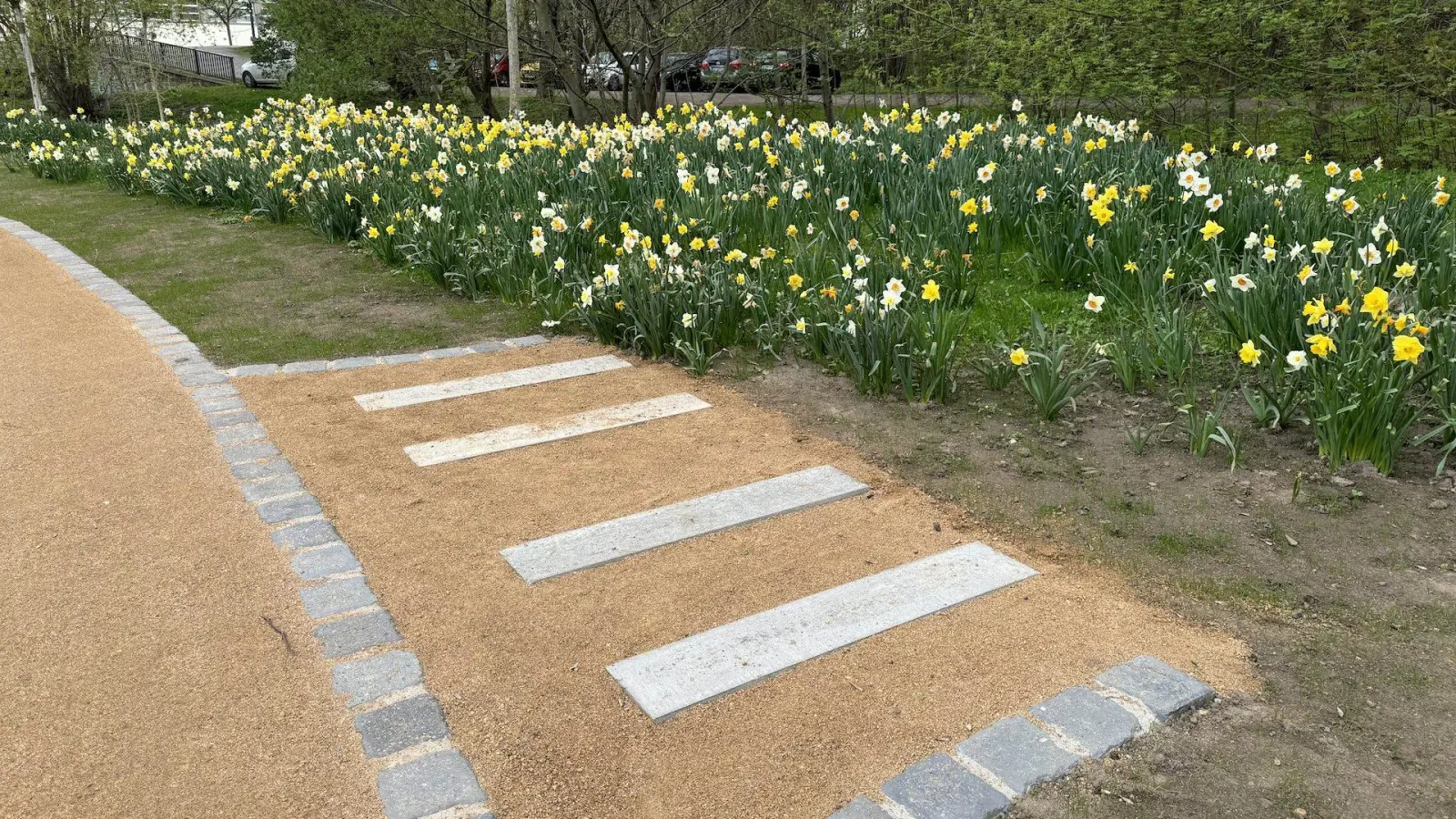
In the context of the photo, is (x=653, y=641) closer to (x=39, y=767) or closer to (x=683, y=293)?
(x=39, y=767)

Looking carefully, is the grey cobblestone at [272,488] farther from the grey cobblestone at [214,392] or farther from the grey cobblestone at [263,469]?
the grey cobblestone at [214,392]

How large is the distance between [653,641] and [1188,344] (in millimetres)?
2654

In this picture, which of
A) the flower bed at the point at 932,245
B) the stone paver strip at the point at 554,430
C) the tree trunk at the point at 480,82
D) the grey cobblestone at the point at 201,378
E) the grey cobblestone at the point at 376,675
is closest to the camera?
the grey cobblestone at the point at 376,675

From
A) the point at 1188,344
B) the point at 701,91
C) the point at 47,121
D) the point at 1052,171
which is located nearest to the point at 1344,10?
the point at 1052,171

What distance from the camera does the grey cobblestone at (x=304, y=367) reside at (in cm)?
512

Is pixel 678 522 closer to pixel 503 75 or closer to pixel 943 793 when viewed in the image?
pixel 943 793

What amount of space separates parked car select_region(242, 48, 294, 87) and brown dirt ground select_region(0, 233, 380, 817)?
17781 mm

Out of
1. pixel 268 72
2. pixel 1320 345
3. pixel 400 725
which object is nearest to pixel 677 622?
pixel 400 725

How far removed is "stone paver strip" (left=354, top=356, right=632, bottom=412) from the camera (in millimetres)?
4699

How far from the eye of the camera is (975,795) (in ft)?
7.06

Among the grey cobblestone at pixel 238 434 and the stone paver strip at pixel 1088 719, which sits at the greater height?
the stone paver strip at pixel 1088 719

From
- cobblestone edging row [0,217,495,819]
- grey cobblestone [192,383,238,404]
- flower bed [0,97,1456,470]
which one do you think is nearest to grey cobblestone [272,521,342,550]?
cobblestone edging row [0,217,495,819]

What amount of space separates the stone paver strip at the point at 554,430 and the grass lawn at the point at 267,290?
4.82 ft

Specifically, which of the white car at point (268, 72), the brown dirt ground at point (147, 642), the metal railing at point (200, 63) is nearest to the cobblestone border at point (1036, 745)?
the brown dirt ground at point (147, 642)
